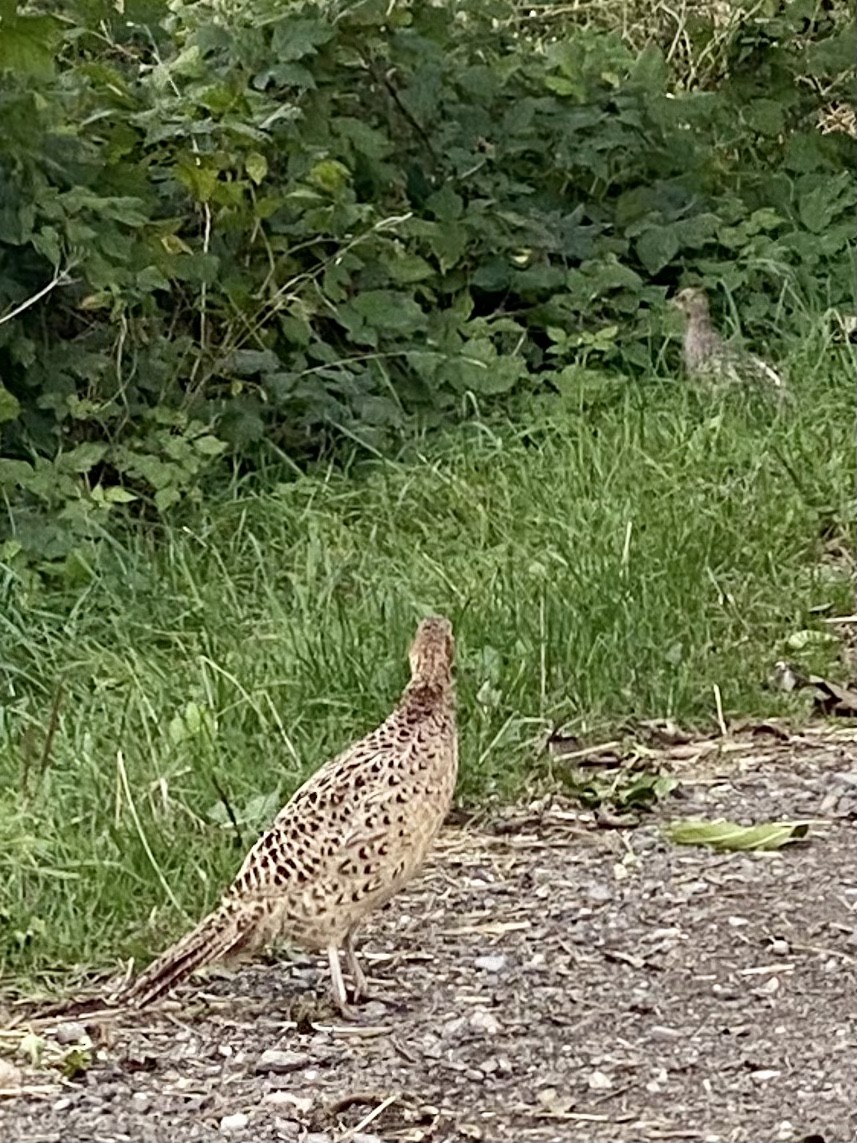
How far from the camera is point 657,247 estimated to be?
28.7ft

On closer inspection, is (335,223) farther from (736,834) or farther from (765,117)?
(736,834)

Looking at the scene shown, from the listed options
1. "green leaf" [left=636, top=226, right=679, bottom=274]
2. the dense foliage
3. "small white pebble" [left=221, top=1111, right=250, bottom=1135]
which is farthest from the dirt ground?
"green leaf" [left=636, top=226, right=679, bottom=274]

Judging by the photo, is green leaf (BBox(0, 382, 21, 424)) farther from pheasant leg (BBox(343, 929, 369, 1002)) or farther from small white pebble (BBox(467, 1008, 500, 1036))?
small white pebble (BBox(467, 1008, 500, 1036))

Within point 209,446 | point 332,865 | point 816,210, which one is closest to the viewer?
point 332,865

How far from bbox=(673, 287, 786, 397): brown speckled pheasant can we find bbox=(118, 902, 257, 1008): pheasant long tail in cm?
421

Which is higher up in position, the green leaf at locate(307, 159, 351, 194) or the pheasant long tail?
the green leaf at locate(307, 159, 351, 194)

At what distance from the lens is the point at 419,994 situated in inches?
159

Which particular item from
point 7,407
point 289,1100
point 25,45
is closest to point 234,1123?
point 289,1100

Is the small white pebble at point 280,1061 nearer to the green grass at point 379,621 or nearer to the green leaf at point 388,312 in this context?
the green grass at point 379,621

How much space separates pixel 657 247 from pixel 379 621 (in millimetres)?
3520

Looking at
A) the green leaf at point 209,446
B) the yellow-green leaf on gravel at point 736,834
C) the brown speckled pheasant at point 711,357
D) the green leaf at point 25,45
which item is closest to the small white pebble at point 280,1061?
the yellow-green leaf on gravel at point 736,834

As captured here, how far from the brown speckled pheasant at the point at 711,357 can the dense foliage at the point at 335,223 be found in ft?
0.68

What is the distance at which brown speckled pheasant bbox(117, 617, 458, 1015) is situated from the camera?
12.5 ft

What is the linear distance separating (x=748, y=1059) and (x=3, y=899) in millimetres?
1502
